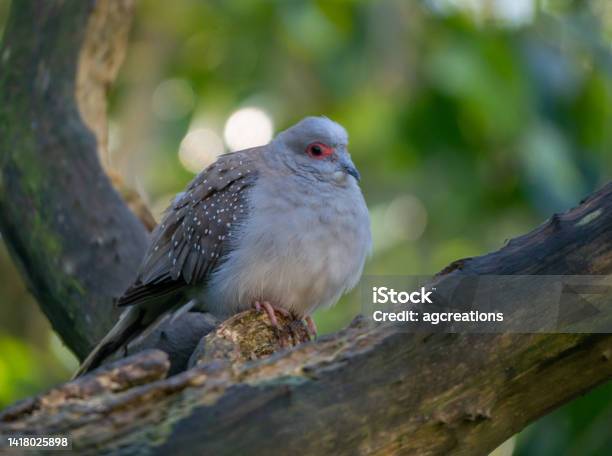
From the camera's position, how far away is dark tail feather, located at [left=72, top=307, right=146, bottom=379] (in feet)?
16.4

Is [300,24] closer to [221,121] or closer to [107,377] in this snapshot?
A: [221,121]

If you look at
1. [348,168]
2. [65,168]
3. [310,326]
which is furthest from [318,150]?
[65,168]

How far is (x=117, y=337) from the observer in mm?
5137

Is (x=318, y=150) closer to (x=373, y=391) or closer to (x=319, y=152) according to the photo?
(x=319, y=152)

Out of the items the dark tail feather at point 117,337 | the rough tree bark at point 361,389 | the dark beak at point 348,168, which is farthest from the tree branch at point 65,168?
the rough tree bark at point 361,389

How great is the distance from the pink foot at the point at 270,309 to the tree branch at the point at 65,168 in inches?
36.8

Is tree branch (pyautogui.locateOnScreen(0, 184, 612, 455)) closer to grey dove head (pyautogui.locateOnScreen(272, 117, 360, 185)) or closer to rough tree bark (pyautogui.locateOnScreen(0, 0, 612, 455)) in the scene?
rough tree bark (pyautogui.locateOnScreen(0, 0, 612, 455))

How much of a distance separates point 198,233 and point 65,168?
38.2 inches

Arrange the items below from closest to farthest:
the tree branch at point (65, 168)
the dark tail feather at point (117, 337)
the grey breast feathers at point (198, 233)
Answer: the dark tail feather at point (117, 337), the grey breast feathers at point (198, 233), the tree branch at point (65, 168)

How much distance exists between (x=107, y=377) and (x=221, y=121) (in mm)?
6582

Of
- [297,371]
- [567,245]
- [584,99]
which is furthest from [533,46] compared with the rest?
[297,371]

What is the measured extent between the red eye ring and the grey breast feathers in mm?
376

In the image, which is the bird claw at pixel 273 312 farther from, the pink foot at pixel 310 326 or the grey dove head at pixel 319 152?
the grey dove head at pixel 319 152

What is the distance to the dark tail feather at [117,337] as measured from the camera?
4.99 meters
